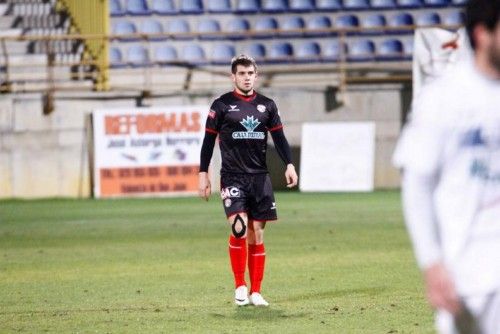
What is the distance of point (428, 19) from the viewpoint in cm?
2800

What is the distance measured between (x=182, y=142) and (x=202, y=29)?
4.10m

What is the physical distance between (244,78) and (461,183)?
19.5 feet

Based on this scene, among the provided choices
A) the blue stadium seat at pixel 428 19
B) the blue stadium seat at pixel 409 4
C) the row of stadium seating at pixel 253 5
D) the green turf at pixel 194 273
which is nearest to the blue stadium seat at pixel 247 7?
the row of stadium seating at pixel 253 5

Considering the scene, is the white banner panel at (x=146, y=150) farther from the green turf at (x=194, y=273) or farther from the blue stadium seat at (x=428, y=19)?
the blue stadium seat at (x=428, y=19)

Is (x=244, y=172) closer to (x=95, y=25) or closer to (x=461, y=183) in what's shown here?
(x=461, y=183)

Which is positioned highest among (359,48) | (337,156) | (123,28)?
(123,28)

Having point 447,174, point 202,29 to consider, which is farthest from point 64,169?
point 447,174

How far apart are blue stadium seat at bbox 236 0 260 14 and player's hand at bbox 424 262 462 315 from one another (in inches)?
970

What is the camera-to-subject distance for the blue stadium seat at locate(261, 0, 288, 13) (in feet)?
92.3

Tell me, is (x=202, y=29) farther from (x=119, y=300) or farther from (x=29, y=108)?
(x=119, y=300)

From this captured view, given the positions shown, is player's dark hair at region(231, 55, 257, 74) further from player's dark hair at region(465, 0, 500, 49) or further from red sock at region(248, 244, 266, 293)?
player's dark hair at region(465, 0, 500, 49)

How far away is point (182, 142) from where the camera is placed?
24.6 m

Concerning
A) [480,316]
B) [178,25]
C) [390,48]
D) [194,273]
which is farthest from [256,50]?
[480,316]

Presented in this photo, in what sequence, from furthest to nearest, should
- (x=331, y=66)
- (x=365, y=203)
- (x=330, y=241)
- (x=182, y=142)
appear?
(x=331, y=66)
(x=182, y=142)
(x=365, y=203)
(x=330, y=241)
